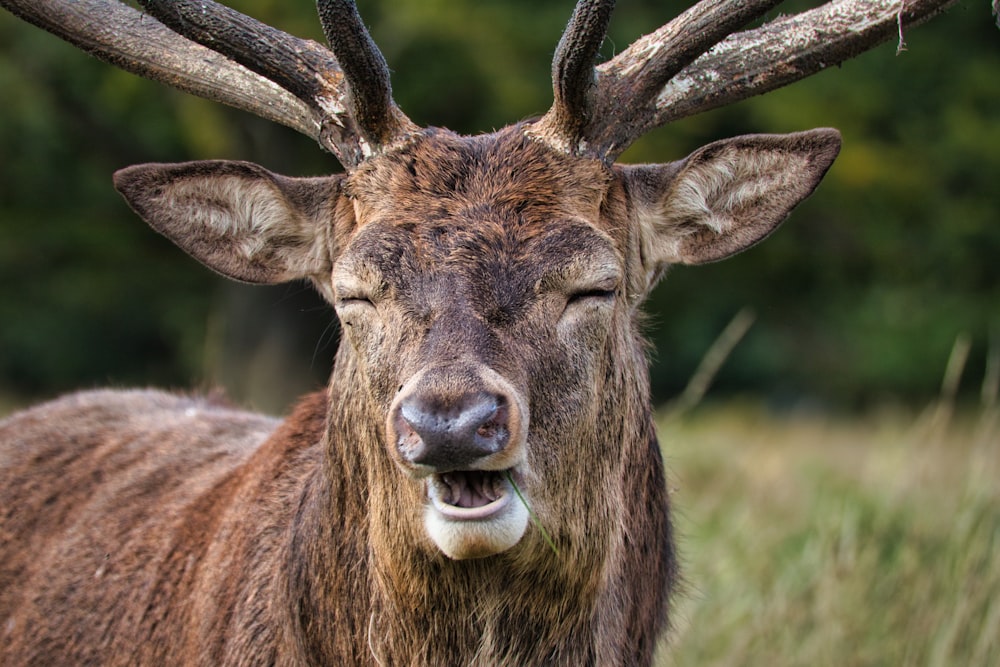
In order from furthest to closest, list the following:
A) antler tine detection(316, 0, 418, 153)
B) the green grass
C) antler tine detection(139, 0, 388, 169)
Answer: the green grass < antler tine detection(139, 0, 388, 169) < antler tine detection(316, 0, 418, 153)

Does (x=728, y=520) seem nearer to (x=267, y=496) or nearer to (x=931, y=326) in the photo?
(x=267, y=496)

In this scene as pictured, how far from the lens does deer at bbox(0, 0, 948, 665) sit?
289 cm

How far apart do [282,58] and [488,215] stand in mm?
859

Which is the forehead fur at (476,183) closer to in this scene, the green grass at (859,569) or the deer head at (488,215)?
the deer head at (488,215)

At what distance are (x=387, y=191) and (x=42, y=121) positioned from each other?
1198cm

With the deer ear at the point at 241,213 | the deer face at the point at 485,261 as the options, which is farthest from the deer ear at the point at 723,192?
the deer ear at the point at 241,213

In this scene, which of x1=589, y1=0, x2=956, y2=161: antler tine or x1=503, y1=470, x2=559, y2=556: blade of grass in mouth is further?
x1=589, y1=0, x2=956, y2=161: antler tine

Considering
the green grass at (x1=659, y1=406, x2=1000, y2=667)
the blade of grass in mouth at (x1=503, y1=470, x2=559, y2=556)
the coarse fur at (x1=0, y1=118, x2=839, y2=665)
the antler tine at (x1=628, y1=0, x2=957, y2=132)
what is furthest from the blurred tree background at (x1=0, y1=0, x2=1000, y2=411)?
the blade of grass in mouth at (x1=503, y1=470, x2=559, y2=556)

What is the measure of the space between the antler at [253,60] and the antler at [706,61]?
496 millimetres

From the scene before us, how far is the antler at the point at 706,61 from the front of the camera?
3355 millimetres

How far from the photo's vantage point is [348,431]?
129 inches

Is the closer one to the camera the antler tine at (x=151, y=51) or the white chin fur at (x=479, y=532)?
the white chin fur at (x=479, y=532)

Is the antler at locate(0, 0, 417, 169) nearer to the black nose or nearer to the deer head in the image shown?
the deer head

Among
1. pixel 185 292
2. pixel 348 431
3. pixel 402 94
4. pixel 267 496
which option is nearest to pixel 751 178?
pixel 348 431
